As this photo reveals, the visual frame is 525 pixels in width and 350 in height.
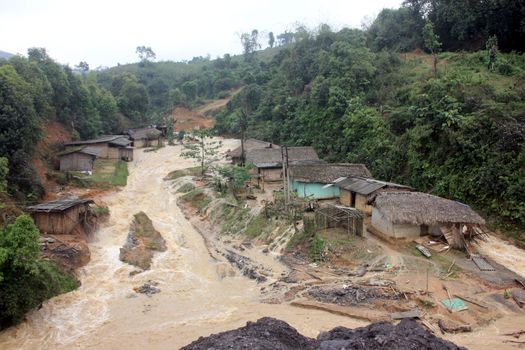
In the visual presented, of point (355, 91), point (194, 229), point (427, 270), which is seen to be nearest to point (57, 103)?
point (194, 229)

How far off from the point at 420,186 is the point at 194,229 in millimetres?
14213

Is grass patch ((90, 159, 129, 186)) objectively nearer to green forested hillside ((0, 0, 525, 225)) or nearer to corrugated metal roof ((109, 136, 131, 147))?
corrugated metal roof ((109, 136, 131, 147))

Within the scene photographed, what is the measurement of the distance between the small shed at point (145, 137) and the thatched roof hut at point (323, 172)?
2992 cm

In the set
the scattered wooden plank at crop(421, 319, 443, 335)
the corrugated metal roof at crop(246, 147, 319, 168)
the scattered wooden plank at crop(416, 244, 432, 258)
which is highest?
the corrugated metal roof at crop(246, 147, 319, 168)

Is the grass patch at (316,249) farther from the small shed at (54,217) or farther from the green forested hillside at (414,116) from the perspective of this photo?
the small shed at (54,217)

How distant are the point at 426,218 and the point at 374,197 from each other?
3.58m

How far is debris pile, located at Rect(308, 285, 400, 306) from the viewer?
15.4m

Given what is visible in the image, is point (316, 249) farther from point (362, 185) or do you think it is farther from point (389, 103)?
point (389, 103)

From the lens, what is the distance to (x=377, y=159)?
97.9 feet

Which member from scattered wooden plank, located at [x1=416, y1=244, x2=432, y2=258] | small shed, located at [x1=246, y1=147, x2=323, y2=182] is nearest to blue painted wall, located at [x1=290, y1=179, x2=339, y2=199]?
small shed, located at [x1=246, y1=147, x2=323, y2=182]

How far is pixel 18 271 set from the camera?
45.3ft

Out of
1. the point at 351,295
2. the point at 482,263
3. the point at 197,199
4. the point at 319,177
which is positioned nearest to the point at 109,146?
the point at 197,199

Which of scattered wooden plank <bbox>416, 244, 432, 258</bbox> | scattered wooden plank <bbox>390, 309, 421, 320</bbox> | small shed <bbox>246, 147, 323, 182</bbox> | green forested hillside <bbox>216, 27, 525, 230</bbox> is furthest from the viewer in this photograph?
small shed <bbox>246, 147, 323, 182</bbox>

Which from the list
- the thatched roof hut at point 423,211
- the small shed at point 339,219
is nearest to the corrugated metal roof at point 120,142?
the small shed at point 339,219
